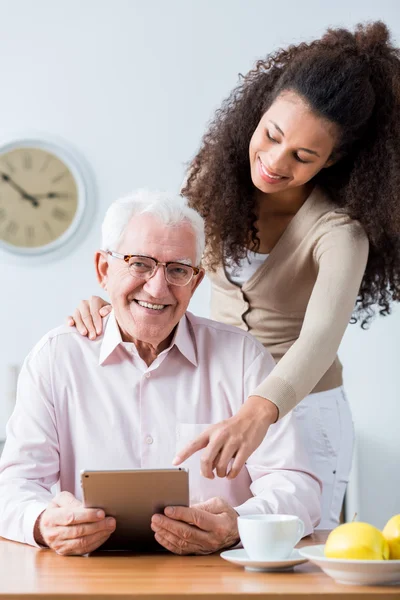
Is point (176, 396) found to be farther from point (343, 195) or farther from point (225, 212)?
point (343, 195)

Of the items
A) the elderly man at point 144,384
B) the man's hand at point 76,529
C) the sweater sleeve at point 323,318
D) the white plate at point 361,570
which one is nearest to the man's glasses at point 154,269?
the elderly man at point 144,384

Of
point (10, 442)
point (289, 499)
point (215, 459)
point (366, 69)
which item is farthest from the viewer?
point (366, 69)

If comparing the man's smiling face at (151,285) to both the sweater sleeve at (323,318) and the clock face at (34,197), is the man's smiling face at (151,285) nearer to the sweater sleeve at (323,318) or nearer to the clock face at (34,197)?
the sweater sleeve at (323,318)

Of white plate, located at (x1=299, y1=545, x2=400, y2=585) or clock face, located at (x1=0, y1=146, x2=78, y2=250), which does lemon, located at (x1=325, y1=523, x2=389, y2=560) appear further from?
clock face, located at (x1=0, y1=146, x2=78, y2=250)

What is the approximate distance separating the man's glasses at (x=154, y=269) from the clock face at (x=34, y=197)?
7.67ft

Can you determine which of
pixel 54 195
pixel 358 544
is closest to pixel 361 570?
pixel 358 544

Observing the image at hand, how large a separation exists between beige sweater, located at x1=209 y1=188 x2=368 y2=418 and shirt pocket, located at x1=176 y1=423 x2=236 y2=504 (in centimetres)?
25

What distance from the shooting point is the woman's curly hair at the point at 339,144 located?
1890 millimetres

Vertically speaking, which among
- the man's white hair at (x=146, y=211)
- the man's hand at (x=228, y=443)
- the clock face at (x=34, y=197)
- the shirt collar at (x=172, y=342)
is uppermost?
the clock face at (x=34, y=197)

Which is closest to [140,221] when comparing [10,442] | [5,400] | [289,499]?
[10,442]

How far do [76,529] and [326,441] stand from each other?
943 millimetres

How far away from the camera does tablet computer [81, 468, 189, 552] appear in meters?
1.32

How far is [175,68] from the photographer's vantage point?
4133mm

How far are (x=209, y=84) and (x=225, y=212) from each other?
2.19m
